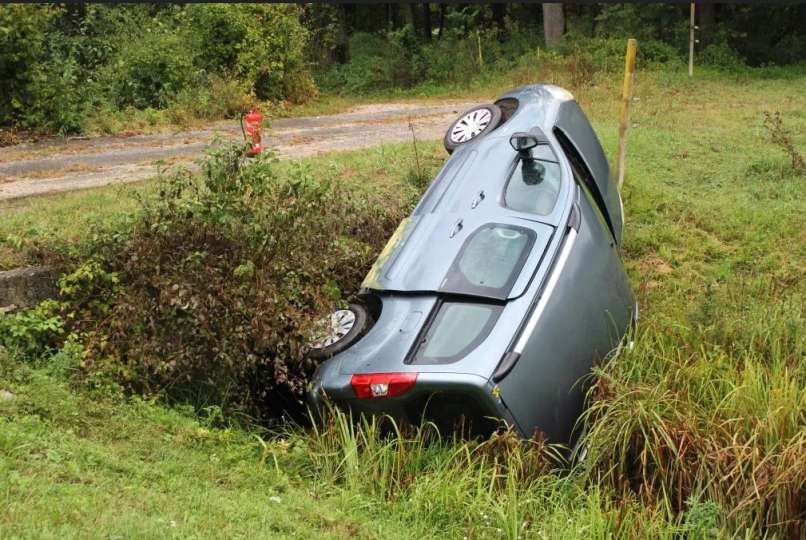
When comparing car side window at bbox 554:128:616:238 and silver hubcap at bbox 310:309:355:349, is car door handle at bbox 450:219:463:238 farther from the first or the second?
car side window at bbox 554:128:616:238

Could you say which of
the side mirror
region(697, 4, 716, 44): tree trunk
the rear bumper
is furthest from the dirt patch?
region(697, 4, 716, 44): tree trunk

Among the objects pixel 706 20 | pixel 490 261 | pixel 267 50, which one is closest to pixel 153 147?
pixel 267 50

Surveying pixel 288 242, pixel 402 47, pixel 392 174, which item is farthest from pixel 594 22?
pixel 288 242

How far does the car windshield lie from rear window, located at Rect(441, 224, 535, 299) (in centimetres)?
39

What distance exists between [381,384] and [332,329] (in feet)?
3.52

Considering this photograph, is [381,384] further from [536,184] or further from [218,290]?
[536,184]

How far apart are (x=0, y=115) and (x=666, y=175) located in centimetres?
943

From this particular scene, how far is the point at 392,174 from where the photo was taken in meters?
10.6

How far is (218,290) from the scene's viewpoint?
6887 millimetres

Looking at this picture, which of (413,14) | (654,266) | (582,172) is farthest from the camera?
(413,14)

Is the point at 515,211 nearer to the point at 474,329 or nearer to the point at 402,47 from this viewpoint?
the point at 474,329

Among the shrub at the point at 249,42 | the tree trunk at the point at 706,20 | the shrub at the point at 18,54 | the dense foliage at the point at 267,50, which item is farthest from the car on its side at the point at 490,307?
the tree trunk at the point at 706,20

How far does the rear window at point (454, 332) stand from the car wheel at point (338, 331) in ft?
2.26

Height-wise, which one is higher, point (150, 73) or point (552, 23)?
point (150, 73)
